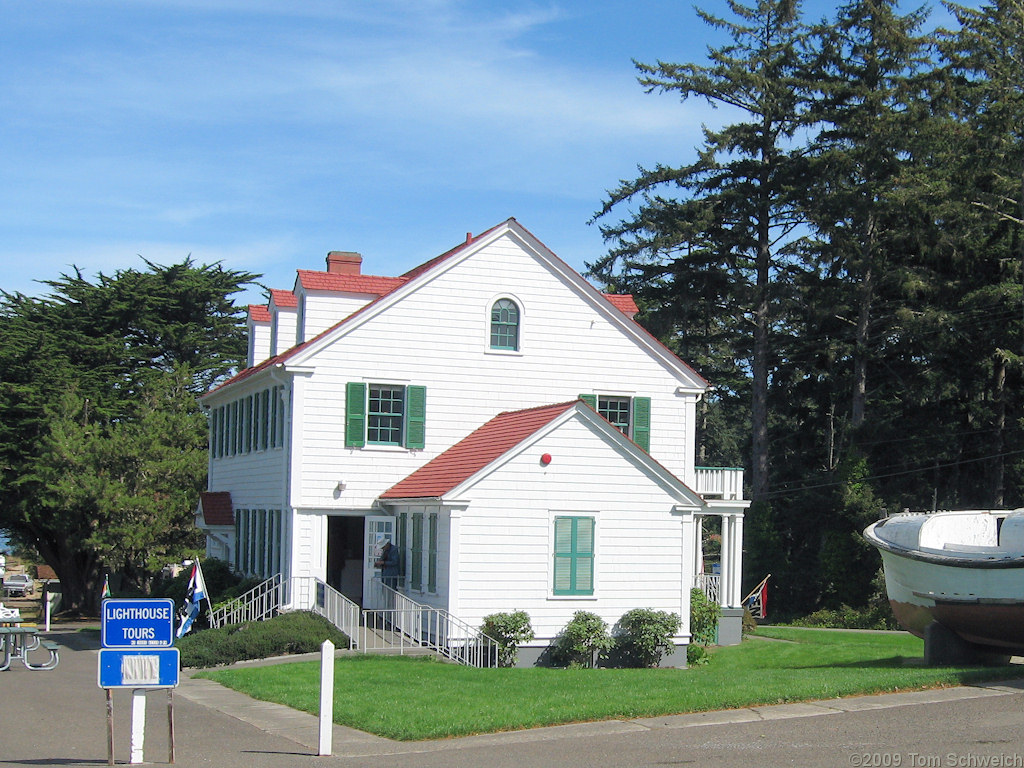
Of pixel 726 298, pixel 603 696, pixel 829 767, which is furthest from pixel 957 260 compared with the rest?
pixel 829 767

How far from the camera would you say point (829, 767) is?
34.0ft

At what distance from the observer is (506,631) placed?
21.9 m

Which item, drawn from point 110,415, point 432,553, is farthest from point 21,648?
point 110,415

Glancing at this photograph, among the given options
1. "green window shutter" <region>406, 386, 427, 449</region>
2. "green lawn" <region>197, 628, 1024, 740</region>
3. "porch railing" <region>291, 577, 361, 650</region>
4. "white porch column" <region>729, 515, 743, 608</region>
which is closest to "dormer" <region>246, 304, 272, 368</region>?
"green window shutter" <region>406, 386, 427, 449</region>

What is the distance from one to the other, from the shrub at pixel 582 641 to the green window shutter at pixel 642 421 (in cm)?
585

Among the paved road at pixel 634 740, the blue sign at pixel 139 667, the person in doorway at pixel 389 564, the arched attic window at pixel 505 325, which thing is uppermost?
the arched attic window at pixel 505 325

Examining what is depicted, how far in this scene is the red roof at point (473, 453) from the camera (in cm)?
2258

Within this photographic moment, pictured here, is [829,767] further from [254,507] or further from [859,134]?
[859,134]

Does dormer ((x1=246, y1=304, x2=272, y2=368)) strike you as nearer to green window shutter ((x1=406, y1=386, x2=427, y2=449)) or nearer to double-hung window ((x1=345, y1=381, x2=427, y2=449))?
double-hung window ((x1=345, y1=381, x2=427, y2=449))

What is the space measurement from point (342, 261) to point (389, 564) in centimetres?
992

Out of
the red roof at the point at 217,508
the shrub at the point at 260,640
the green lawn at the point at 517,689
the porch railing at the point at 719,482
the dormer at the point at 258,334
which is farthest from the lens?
the dormer at the point at 258,334

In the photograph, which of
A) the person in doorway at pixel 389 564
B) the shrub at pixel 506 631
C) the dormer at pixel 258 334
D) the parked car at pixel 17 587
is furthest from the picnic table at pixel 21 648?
the parked car at pixel 17 587

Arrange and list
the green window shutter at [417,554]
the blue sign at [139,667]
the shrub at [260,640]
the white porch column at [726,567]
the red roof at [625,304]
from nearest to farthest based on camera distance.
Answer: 1. the blue sign at [139,667]
2. the shrub at [260,640]
3. the green window shutter at [417,554]
4. the white porch column at [726,567]
5. the red roof at [625,304]

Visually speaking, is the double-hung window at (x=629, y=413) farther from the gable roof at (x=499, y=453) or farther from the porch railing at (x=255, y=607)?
the porch railing at (x=255, y=607)
